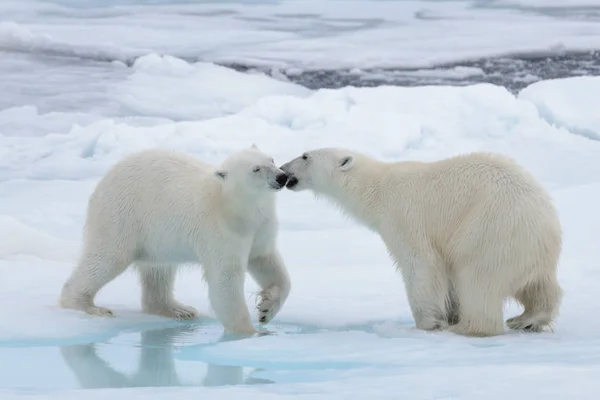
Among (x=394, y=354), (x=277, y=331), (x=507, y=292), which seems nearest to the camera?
(x=394, y=354)

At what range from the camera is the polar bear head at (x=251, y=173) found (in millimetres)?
4672

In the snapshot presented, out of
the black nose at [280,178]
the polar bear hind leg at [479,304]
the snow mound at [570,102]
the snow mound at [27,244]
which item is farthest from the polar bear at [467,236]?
the snow mound at [570,102]

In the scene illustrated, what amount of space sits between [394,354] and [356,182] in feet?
3.90

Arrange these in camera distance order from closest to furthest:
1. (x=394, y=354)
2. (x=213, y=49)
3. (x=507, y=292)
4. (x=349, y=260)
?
(x=394, y=354) < (x=507, y=292) < (x=349, y=260) < (x=213, y=49)

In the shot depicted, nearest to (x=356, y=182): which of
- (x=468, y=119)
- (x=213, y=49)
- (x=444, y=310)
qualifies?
(x=444, y=310)

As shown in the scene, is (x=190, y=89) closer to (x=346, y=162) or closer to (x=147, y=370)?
(x=346, y=162)

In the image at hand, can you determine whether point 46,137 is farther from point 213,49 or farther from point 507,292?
point 507,292

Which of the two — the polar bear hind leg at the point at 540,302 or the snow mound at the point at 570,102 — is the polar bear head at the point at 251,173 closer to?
the polar bear hind leg at the point at 540,302

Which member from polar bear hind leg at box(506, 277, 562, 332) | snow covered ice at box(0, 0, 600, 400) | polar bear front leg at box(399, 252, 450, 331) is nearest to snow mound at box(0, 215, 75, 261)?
snow covered ice at box(0, 0, 600, 400)

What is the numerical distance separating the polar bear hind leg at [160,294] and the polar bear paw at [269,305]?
23.4 inches

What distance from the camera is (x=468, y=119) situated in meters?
10.9

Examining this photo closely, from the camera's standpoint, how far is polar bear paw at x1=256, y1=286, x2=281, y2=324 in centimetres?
491

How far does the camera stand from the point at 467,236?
445cm

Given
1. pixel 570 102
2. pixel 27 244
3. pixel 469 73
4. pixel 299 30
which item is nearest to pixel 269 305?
pixel 27 244
